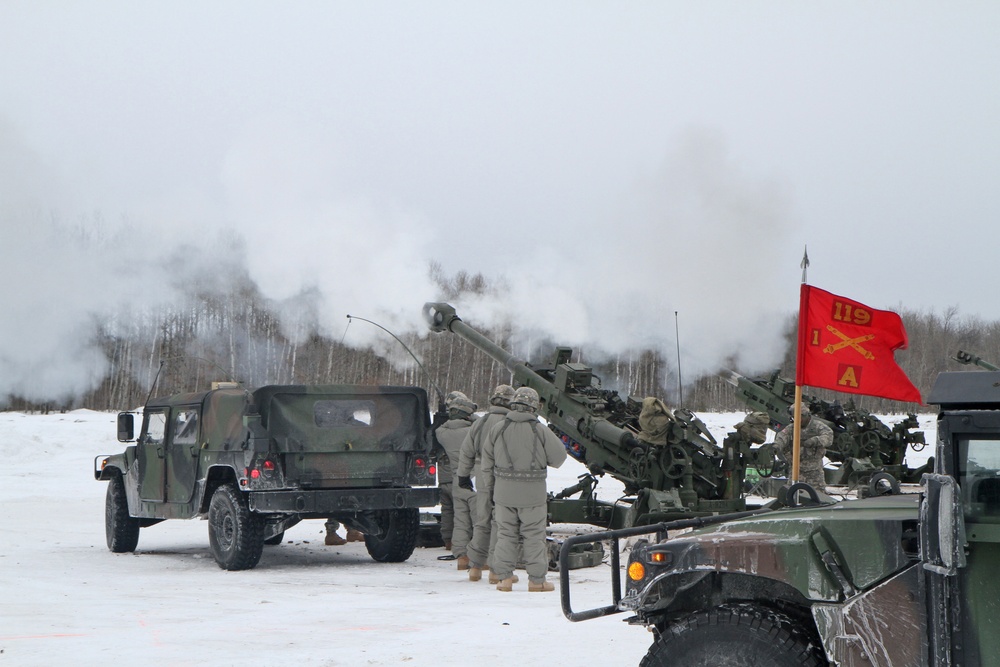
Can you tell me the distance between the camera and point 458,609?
26.9 ft

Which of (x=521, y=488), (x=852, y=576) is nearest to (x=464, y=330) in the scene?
(x=521, y=488)

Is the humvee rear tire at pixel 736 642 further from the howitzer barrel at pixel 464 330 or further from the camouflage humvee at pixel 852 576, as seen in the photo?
the howitzer barrel at pixel 464 330

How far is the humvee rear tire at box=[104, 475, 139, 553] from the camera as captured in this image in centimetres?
1193

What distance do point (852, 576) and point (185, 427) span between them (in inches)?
331

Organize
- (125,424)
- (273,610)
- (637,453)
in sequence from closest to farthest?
(273,610) → (125,424) → (637,453)

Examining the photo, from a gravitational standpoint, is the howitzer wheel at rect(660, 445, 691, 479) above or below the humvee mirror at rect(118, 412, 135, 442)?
below

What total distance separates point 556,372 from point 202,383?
32.9 feet

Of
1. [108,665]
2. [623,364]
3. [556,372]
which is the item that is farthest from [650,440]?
[623,364]

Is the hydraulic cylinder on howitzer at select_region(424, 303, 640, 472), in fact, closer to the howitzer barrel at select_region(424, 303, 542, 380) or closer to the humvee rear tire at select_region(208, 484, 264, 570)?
the howitzer barrel at select_region(424, 303, 542, 380)

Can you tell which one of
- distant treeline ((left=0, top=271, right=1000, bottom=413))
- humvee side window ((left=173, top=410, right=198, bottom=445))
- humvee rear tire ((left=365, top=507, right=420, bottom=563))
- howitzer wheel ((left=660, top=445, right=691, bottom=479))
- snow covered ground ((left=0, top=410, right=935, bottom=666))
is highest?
distant treeline ((left=0, top=271, right=1000, bottom=413))

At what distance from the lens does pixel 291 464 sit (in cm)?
1048

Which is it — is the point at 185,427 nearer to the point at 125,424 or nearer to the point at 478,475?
the point at 125,424

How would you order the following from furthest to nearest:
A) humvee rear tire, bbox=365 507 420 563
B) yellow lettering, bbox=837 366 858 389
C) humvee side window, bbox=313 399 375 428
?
humvee rear tire, bbox=365 507 420 563 → humvee side window, bbox=313 399 375 428 → yellow lettering, bbox=837 366 858 389

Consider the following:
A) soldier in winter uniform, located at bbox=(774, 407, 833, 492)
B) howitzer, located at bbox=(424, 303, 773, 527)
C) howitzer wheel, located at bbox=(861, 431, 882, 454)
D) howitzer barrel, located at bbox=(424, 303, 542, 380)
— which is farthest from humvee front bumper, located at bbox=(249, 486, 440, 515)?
howitzer wheel, located at bbox=(861, 431, 882, 454)
